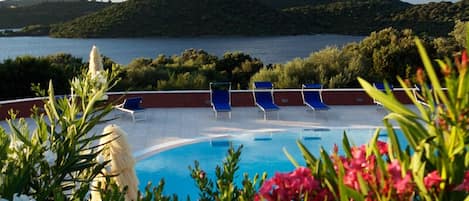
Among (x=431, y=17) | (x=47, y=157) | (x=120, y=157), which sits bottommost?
(x=120, y=157)

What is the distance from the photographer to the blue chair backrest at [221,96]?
1138 centimetres

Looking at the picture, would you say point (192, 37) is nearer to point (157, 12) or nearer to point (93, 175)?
point (157, 12)

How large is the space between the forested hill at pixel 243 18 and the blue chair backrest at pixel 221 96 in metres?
25.7

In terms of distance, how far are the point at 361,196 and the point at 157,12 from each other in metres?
36.7

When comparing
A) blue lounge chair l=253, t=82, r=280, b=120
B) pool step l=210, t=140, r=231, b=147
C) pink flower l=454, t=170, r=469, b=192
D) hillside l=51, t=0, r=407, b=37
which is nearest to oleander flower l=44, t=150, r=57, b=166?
pink flower l=454, t=170, r=469, b=192

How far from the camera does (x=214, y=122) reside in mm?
10727

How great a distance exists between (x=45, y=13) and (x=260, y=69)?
25.9 meters

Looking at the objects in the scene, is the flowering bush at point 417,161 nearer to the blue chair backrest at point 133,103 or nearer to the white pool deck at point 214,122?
the white pool deck at point 214,122

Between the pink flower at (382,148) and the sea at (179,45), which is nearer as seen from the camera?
the pink flower at (382,148)

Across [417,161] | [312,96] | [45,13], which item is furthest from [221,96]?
[45,13]

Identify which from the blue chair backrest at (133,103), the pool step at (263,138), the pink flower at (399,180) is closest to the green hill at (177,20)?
the blue chair backrest at (133,103)

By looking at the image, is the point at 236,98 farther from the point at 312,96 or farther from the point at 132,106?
the point at 132,106

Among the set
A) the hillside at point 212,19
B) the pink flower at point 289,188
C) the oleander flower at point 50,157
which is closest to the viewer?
the pink flower at point 289,188

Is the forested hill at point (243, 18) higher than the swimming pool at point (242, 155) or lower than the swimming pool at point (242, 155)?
higher
